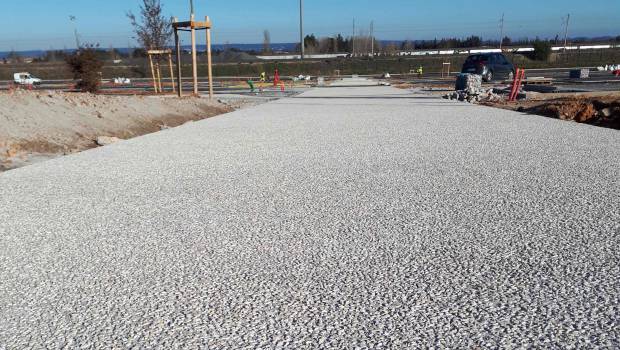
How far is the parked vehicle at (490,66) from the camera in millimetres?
26219

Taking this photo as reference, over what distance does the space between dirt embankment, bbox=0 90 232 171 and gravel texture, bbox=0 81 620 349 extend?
1.34 metres

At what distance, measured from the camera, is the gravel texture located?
2.18 meters

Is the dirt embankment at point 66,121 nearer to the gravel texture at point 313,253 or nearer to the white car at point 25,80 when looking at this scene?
the gravel texture at point 313,253

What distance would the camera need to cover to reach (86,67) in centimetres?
1734

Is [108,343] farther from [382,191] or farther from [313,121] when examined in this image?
[313,121]

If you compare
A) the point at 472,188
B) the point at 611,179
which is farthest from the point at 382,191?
the point at 611,179

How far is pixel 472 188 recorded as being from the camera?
15.5 feet

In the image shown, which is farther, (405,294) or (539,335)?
(405,294)

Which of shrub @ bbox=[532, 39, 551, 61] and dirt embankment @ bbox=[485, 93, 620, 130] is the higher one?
shrub @ bbox=[532, 39, 551, 61]

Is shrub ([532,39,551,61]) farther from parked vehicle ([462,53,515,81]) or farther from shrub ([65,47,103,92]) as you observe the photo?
shrub ([65,47,103,92])

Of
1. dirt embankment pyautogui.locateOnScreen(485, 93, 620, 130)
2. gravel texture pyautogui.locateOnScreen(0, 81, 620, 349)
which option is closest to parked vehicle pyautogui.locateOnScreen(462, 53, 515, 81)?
dirt embankment pyautogui.locateOnScreen(485, 93, 620, 130)

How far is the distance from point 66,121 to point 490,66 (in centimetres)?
2330

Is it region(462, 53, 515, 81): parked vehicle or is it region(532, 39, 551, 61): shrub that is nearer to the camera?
region(462, 53, 515, 81): parked vehicle

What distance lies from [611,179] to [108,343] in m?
5.10
